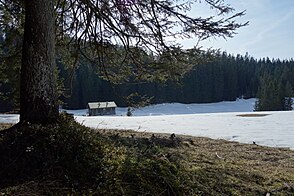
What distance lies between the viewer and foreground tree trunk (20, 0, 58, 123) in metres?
3.33

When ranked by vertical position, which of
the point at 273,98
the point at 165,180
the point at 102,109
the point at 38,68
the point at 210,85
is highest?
the point at 210,85

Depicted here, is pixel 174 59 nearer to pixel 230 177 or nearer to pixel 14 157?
pixel 230 177

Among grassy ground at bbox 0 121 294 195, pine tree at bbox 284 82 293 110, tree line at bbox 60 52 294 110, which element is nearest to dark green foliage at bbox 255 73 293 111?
pine tree at bbox 284 82 293 110

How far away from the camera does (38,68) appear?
3387 mm

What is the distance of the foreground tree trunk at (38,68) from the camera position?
10.9 feet

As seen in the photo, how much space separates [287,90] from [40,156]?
51.3m

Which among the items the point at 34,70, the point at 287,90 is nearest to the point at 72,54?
the point at 34,70

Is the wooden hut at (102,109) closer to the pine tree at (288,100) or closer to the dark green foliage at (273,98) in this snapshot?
the dark green foliage at (273,98)

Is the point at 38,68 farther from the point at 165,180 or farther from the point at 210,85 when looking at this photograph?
the point at 210,85

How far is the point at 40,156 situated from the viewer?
8.69 feet

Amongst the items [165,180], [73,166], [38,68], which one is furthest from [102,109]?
[165,180]

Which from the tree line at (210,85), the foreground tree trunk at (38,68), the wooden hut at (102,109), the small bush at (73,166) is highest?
the tree line at (210,85)

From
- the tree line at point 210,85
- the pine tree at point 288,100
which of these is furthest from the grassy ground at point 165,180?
the pine tree at point 288,100

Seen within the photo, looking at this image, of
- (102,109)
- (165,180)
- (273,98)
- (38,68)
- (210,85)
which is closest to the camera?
(165,180)
